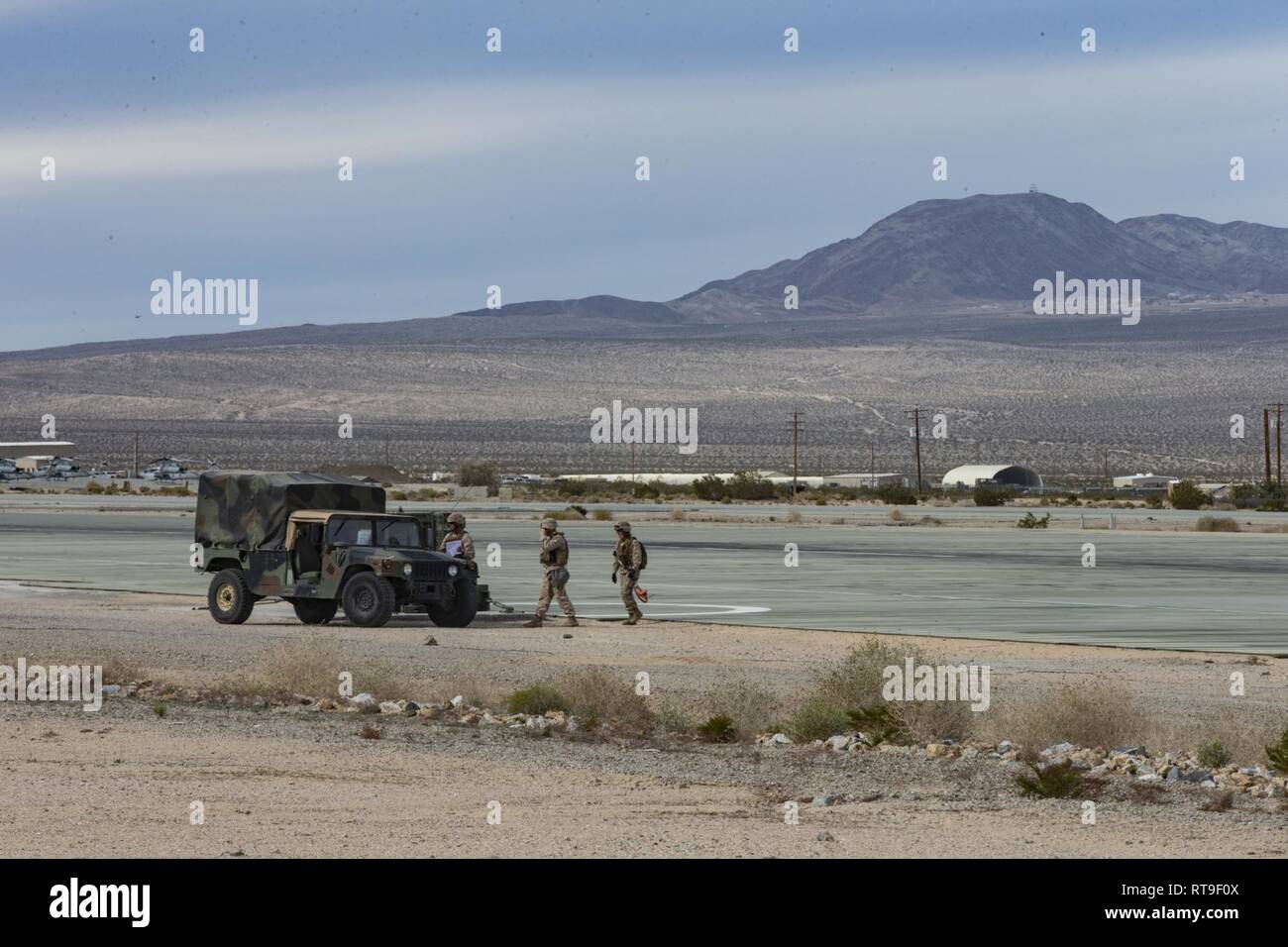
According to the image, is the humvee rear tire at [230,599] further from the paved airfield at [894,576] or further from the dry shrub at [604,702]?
the dry shrub at [604,702]

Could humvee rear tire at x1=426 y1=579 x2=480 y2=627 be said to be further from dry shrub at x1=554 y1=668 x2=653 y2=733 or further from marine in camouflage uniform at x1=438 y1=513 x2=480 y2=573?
dry shrub at x1=554 y1=668 x2=653 y2=733

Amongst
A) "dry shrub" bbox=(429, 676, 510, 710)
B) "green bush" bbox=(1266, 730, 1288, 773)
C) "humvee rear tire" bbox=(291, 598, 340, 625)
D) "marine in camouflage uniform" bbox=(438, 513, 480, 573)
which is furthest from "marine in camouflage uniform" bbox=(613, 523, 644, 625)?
"green bush" bbox=(1266, 730, 1288, 773)

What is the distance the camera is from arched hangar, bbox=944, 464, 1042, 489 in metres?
145

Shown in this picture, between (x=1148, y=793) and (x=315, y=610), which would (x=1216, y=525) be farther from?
(x=1148, y=793)

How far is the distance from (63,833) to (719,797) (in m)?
4.90

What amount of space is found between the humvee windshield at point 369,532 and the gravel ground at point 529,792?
18.3 feet

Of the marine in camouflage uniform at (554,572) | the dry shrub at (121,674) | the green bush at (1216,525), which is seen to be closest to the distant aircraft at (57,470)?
the green bush at (1216,525)

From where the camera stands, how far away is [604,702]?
19.1m

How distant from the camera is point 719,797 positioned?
14.6 meters

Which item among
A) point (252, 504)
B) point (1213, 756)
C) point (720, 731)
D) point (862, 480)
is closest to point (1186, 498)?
point (862, 480)

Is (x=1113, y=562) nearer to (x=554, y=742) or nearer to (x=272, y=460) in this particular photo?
(x=554, y=742)

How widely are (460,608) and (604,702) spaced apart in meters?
10.8

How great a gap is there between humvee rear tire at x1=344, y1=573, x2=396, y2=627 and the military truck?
0.05ft
